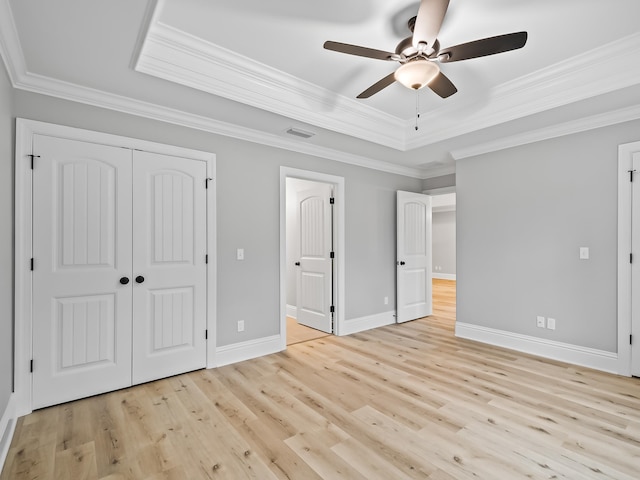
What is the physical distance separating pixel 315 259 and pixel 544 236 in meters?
2.82

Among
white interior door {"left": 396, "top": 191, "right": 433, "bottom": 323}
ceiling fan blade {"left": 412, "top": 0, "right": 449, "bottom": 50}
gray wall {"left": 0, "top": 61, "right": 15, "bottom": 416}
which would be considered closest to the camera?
ceiling fan blade {"left": 412, "top": 0, "right": 449, "bottom": 50}

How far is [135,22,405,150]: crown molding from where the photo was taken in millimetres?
2375

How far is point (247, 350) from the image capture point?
11.7 feet

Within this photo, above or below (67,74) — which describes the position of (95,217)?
below

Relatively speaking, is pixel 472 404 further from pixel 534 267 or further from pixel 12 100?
pixel 12 100

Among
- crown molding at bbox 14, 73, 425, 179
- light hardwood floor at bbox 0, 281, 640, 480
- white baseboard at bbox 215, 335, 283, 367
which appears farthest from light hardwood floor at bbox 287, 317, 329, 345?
crown molding at bbox 14, 73, 425, 179

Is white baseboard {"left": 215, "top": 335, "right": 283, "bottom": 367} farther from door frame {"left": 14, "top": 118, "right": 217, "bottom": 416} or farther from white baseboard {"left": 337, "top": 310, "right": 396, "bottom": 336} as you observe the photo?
door frame {"left": 14, "top": 118, "right": 217, "bottom": 416}

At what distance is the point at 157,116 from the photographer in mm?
3025

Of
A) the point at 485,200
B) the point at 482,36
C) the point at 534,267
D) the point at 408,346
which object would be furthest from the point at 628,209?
the point at 408,346

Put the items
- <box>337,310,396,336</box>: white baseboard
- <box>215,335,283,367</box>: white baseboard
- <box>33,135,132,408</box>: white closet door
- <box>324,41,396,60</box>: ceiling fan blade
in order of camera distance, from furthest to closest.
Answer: <box>337,310,396,336</box>: white baseboard → <box>215,335,283,367</box>: white baseboard → <box>33,135,132,408</box>: white closet door → <box>324,41,396,60</box>: ceiling fan blade

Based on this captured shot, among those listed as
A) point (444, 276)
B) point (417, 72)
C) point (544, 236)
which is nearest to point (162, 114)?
point (417, 72)

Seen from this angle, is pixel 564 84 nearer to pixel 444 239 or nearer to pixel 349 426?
pixel 349 426

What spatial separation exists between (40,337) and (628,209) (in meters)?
5.17

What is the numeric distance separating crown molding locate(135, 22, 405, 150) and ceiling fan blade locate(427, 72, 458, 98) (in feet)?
3.65
